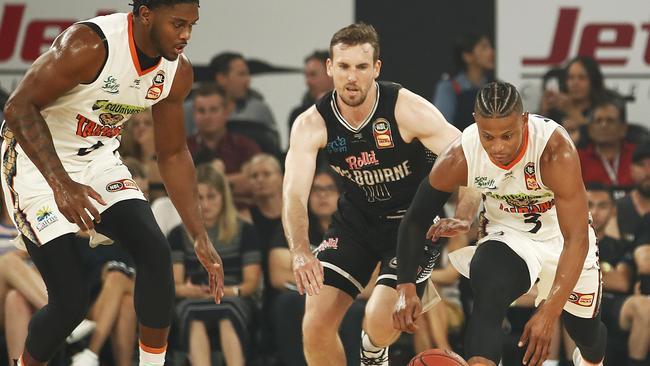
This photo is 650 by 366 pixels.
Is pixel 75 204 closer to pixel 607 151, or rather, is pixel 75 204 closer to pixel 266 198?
pixel 266 198

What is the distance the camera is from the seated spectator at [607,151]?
7.96m

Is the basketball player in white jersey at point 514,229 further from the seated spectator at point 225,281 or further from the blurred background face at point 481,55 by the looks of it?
the blurred background face at point 481,55

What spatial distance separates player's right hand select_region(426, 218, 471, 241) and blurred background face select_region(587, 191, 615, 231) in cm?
233

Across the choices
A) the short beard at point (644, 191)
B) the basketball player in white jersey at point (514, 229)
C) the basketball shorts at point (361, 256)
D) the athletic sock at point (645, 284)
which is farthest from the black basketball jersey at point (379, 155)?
the short beard at point (644, 191)

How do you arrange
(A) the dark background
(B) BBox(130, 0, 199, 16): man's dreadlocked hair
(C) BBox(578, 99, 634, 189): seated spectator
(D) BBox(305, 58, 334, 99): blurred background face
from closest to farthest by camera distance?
(B) BBox(130, 0, 199, 16): man's dreadlocked hair < (C) BBox(578, 99, 634, 189): seated spectator < (D) BBox(305, 58, 334, 99): blurred background face < (A) the dark background

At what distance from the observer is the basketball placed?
4.79 meters

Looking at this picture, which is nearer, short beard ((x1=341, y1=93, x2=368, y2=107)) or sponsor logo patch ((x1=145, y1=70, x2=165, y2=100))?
sponsor logo patch ((x1=145, y1=70, x2=165, y2=100))

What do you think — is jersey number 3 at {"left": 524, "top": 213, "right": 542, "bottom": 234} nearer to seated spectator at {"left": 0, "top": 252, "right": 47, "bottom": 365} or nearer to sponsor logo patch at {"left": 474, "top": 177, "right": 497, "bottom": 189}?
sponsor logo patch at {"left": 474, "top": 177, "right": 497, "bottom": 189}

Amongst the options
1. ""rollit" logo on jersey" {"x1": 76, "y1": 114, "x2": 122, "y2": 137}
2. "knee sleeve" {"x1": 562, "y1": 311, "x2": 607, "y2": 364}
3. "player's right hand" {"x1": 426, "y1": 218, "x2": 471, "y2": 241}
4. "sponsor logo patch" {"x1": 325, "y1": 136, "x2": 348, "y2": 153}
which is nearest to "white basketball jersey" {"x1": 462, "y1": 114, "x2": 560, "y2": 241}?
"player's right hand" {"x1": 426, "y1": 218, "x2": 471, "y2": 241}

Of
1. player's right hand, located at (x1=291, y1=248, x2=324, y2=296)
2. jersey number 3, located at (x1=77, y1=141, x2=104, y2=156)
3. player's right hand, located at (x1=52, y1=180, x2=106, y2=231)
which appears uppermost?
jersey number 3, located at (x1=77, y1=141, x2=104, y2=156)

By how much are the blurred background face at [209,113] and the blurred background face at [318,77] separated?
2.29ft

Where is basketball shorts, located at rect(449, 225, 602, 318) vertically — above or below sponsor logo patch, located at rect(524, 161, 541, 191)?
below

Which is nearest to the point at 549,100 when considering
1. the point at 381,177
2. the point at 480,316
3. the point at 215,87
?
the point at 215,87

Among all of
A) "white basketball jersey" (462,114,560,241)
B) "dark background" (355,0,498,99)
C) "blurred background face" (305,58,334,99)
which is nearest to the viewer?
"white basketball jersey" (462,114,560,241)
